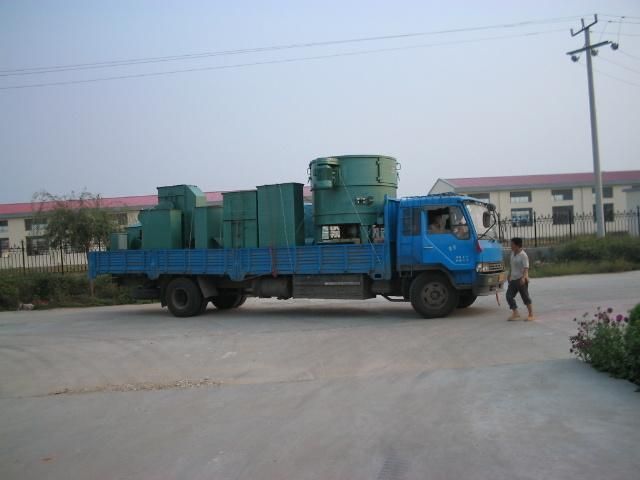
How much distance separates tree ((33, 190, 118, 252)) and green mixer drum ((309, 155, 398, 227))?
10175mm

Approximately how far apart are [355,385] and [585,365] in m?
2.82

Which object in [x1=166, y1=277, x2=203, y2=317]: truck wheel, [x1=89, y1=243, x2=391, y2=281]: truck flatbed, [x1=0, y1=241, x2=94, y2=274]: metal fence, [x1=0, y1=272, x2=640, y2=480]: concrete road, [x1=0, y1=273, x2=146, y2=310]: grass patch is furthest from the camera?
[x1=0, y1=241, x2=94, y2=274]: metal fence

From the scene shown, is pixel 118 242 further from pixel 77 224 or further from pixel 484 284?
pixel 484 284

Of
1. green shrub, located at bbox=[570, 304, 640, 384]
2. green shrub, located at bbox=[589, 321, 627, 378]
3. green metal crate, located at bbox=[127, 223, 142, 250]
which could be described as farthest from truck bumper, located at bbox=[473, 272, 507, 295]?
green metal crate, located at bbox=[127, 223, 142, 250]

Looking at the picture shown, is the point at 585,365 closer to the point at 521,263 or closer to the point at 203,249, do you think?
the point at 521,263

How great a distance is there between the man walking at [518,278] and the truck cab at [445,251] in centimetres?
61

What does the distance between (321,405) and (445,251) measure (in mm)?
6255

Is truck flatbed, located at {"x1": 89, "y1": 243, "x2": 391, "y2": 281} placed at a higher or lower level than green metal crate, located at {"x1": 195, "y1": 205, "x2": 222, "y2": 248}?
lower

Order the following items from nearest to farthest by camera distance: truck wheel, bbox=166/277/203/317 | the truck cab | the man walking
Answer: the man walking < the truck cab < truck wheel, bbox=166/277/203/317

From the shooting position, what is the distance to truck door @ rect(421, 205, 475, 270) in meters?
11.3

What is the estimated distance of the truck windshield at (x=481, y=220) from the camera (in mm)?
11508

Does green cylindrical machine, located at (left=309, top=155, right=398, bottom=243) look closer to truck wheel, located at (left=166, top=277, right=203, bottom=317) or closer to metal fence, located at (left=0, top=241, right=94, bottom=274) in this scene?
truck wheel, located at (left=166, top=277, right=203, bottom=317)

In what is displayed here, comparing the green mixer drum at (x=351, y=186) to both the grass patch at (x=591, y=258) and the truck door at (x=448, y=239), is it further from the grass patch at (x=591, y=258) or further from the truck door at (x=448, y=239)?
the grass patch at (x=591, y=258)

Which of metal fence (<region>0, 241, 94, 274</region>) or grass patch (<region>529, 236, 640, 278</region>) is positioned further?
metal fence (<region>0, 241, 94, 274</region>)
